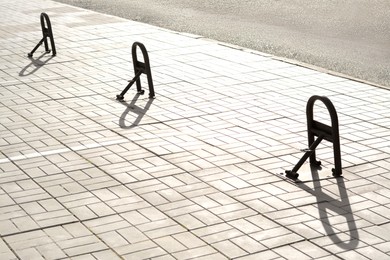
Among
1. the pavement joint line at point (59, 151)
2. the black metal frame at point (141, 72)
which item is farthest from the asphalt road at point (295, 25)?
the pavement joint line at point (59, 151)

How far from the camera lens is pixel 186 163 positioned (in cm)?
860

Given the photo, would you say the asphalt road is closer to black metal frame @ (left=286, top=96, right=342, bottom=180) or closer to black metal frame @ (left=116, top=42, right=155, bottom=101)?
black metal frame @ (left=116, top=42, right=155, bottom=101)

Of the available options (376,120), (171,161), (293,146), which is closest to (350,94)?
Answer: (376,120)

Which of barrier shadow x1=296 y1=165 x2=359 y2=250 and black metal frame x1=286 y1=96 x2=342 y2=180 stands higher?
black metal frame x1=286 y1=96 x2=342 y2=180

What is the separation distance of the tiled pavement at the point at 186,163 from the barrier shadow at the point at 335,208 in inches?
0.7

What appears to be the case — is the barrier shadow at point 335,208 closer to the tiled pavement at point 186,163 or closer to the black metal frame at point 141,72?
the tiled pavement at point 186,163

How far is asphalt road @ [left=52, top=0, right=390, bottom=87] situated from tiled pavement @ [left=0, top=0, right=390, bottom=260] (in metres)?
1.02

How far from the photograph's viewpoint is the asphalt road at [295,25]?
45.9 ft

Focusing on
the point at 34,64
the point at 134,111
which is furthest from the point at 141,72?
the point at 34,64

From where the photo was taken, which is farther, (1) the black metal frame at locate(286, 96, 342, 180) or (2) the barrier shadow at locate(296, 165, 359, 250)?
(1) the black metal frame at locate(286, 96, 342, 180)

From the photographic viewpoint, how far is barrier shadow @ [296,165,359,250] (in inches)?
262

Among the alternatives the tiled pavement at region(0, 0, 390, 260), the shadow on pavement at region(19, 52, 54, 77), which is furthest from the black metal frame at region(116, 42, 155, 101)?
the shadow on pavement at region(19, 52, 54, 77)

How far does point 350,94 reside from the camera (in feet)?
37.3

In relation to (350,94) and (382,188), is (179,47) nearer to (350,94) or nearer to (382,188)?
(350,94)
